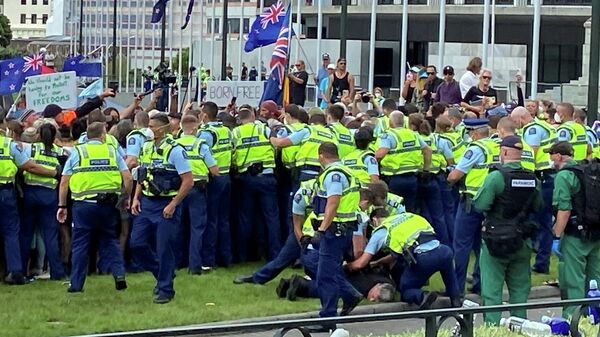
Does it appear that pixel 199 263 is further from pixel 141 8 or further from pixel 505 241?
pixel 141 8

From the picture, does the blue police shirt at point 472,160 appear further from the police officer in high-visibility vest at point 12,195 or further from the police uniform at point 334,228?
the police officer in high-visibility vest at point 12,195

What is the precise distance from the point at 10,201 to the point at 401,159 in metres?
4.57

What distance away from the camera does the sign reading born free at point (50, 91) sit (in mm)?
17672

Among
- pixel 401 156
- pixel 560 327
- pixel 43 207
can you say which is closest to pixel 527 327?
pixel 560 327

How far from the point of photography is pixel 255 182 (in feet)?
50.9

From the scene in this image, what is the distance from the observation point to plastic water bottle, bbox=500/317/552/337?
28.5ft

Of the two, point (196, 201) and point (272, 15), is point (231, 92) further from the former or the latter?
point (196, 201)

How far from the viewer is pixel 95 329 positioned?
38.2ft

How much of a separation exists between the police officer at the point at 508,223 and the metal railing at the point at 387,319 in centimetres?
286

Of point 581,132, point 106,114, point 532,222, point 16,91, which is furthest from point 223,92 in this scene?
point 532,222

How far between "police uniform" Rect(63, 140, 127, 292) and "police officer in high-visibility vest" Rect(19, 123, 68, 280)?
715 mm

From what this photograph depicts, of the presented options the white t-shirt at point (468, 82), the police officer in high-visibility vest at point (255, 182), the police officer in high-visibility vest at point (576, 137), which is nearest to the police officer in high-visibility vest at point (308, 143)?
the police officer in high-visibility vest at point (255, 182)

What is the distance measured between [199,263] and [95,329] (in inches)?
136

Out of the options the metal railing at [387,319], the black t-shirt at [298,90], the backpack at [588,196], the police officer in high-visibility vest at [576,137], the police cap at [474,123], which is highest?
the black t-shirt at [298,90]
